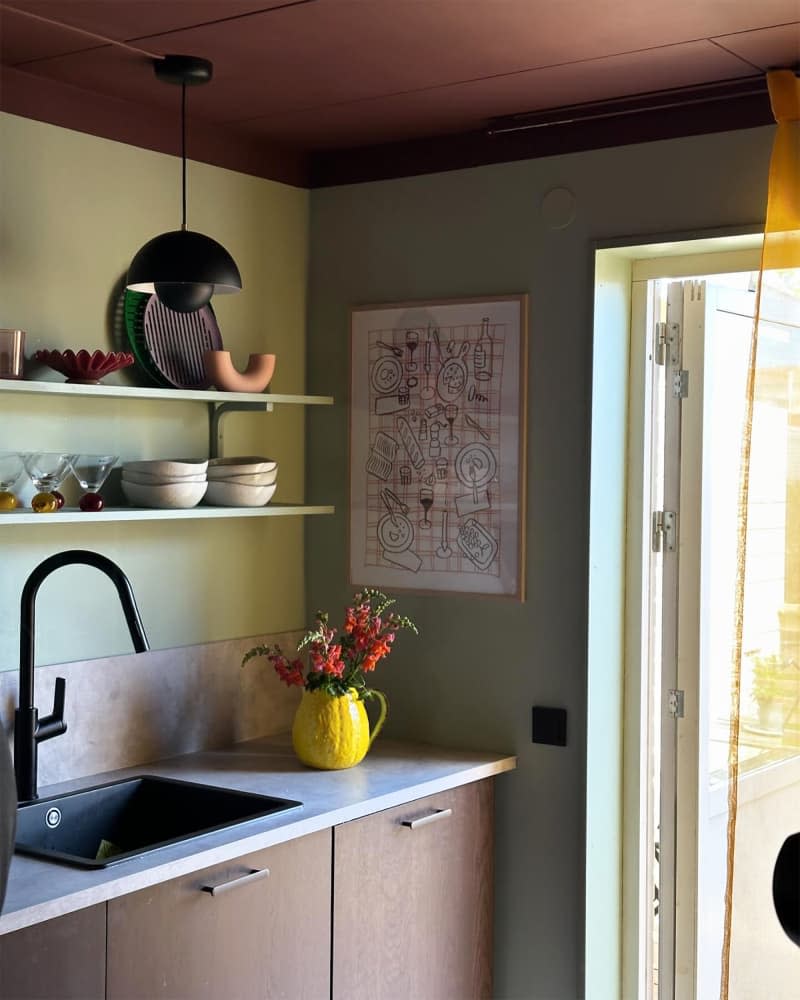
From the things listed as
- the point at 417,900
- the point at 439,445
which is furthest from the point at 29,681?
the point at 439,445

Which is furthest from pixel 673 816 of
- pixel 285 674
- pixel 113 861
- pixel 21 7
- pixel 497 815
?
pixel 21 7

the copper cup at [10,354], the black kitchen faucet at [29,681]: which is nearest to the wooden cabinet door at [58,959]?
the black kitchen faucet at [29,681]

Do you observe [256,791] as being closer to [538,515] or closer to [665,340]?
[538,515]

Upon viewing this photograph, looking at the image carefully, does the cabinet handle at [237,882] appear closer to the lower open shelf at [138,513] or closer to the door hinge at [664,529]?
the lower open shelf at [138,513]

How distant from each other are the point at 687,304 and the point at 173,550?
1.41m

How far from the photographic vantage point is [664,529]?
3.10m

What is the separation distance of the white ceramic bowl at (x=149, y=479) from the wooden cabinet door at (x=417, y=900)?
848mm

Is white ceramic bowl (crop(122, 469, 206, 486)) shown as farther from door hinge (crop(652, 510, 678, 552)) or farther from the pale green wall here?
door hinge (crop(652, 510, 678, 552))

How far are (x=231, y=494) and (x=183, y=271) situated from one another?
622 millimetres

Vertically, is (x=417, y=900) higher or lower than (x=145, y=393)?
lower

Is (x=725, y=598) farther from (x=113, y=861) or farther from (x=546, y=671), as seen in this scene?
(x=113, y=861)

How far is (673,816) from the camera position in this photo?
310 cm

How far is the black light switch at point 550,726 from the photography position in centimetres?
299

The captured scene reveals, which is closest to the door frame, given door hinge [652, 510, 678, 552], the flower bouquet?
door hinge [652, 510, 678, 552]
